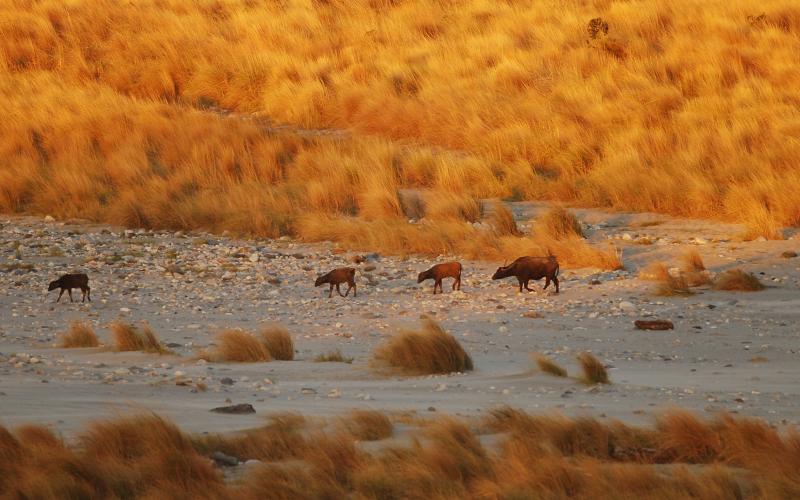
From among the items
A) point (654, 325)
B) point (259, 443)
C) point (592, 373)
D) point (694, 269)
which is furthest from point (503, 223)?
point (259, 443)

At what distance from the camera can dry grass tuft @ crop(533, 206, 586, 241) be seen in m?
14.6

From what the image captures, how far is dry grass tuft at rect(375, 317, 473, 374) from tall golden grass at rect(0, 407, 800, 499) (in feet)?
6.46

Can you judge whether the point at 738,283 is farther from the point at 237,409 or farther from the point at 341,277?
the point at 237,409

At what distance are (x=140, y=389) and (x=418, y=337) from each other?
6.56ft

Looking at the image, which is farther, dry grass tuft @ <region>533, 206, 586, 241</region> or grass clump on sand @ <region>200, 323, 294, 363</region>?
dry grass tuft @ <region>533, 206, 586, 241</region>

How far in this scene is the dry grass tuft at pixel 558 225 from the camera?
47.8 ft

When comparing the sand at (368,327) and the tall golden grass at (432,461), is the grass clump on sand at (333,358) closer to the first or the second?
the sand at (368,327)

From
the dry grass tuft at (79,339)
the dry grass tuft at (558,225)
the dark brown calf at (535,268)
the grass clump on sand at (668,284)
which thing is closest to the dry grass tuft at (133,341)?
the dry grass tuft at (79,339)

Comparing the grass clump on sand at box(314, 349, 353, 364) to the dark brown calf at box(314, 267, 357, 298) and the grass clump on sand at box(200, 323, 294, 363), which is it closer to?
the grass clump on sand at box(200, 323, 294, 363)

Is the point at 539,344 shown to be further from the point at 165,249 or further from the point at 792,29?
the point at 792,29

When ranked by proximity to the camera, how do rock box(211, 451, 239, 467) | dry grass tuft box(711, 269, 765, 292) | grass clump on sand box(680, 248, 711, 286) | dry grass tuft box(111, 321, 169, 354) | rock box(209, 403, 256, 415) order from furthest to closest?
grass clump on sand box(680, 248, 711, 286)
dry grass tuft box(711, 269, 765, 292)
dry grass tuft box(111, 321, 169, 354)
rock box(209, 403, 256, 415)
rock box(211, 451, 239, 467)

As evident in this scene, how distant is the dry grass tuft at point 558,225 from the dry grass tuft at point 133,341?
6198mm

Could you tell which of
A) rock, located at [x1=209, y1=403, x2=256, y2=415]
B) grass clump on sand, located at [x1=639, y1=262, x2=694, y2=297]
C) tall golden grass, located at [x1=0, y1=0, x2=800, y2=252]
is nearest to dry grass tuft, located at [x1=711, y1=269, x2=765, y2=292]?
grass clump on sand, located at [x1=639, y1=262, x2=694, y2=297]

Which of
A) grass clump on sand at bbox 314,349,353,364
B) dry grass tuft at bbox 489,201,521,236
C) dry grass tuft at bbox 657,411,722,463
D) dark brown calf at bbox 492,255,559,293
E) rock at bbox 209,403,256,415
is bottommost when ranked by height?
dry grass tuft at bbox 657,411,722,463
